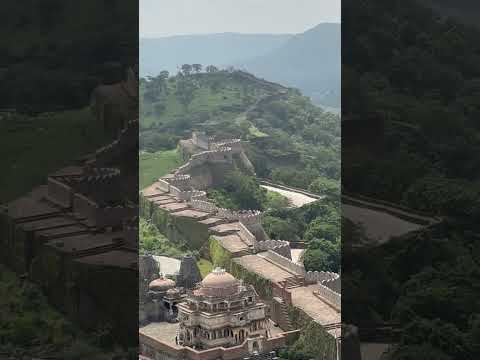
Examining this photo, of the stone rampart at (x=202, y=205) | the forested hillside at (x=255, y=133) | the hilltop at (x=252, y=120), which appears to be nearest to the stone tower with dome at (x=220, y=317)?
the forested hillside at (x=255, y=133)

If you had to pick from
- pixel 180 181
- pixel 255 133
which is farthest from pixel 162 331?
pixel 255 133

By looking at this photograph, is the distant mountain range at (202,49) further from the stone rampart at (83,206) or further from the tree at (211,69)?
the stone rampart at (83,206)

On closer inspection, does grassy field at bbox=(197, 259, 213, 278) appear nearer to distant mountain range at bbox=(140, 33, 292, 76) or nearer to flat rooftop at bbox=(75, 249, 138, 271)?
distant mountain range at bbox=(140, 33, 292, 76)

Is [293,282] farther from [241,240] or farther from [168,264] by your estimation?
[168,264]

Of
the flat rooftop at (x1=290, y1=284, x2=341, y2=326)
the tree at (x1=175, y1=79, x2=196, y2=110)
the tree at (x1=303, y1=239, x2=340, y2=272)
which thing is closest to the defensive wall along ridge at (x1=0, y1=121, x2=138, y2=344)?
the flat rooftop at (x1=290, y1=284, x2=341, y2=326)

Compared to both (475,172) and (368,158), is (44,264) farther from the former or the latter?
(475,172)
